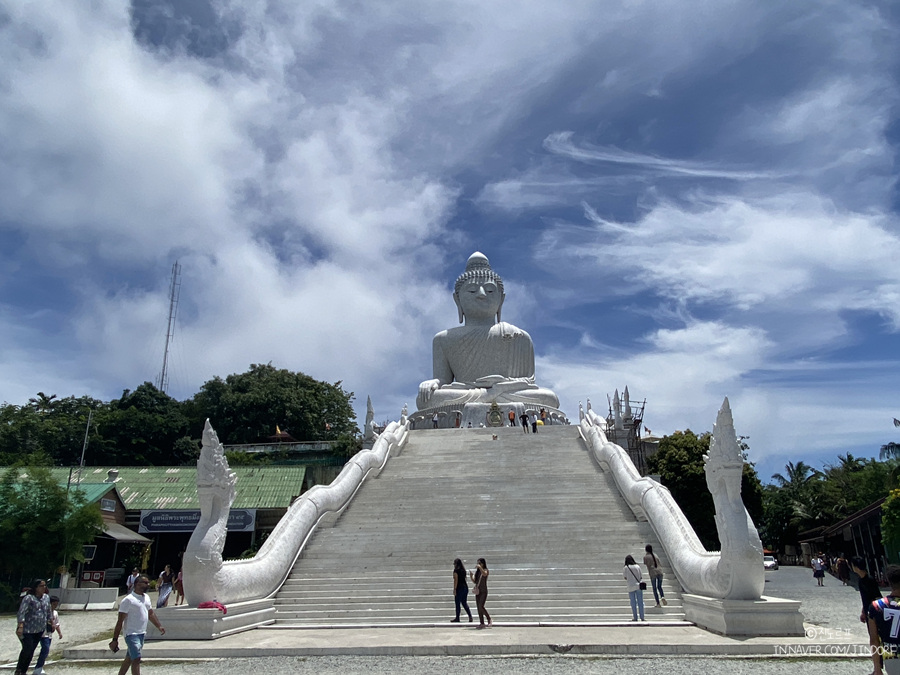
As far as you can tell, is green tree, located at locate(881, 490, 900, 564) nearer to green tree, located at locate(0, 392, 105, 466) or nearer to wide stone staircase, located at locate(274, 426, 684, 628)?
wide stone staircase, located at locate(274, 426, 684, 628)

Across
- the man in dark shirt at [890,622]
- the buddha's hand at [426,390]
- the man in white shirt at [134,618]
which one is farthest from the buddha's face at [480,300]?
the man in dark shirt at [890,622]

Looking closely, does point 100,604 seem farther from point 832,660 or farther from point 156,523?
point 832,660

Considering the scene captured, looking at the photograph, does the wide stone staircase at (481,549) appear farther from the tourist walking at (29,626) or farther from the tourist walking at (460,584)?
the tourist walking at (29,626)

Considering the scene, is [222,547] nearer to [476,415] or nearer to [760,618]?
[760,618]

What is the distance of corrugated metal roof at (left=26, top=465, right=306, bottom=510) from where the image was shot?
21062 millimetres

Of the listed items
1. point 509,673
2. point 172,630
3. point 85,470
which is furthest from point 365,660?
point 85,470

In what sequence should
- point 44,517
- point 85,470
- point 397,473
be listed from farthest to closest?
point 85,470, point 397,473, point 44,517

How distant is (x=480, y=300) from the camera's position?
32.1m

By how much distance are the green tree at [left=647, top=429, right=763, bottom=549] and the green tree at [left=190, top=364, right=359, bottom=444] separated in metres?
19.3

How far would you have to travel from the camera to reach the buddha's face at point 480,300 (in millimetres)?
32125

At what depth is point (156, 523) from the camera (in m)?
20.3

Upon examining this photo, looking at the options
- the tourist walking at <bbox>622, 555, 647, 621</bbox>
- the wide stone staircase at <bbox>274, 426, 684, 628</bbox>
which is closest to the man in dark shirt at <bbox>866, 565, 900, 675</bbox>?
the tourist walking at <bbox>622, 555, 647, 621</bbox>

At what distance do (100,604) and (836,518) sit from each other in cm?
3129

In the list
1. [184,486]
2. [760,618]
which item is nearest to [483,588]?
[760,618]
